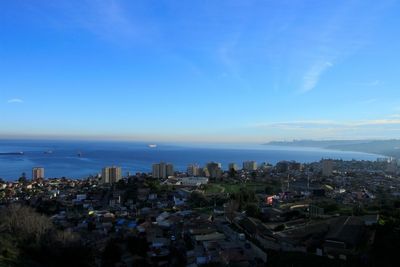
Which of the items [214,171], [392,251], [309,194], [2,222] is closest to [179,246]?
[2,222]

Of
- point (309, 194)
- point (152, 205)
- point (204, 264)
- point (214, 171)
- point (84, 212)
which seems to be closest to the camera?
point (204, 264)

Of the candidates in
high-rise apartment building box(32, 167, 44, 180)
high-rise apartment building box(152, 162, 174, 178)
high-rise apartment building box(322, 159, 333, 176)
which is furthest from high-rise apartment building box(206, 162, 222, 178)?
high-rise apartment building box(32, 167, 44, 180)

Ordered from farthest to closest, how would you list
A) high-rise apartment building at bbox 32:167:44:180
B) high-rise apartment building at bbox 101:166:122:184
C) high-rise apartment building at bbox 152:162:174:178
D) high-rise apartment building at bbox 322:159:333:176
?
high-rise apartment building at bbox 32:167:44:180, high-rise apartment building at bbox 152:162:174:178, high-rise apartment building at bbox 322:159:333:176, high-rise apartment building at bbox 101:166:122:184

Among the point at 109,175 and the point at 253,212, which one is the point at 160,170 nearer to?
the point at 109,175

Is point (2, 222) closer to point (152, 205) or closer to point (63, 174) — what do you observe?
point (152, 205)

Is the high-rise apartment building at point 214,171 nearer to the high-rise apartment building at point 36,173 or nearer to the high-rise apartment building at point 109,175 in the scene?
the high-rise apartment building at point 109,175

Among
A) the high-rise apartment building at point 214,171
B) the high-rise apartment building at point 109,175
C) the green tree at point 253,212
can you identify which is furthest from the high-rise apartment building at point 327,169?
the green tree at point 253,212

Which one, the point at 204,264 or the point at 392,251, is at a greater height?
the point at 392,251

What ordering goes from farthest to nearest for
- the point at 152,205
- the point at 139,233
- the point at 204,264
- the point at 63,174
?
the point at 63,174 → the point at 152,205 → the point at 139,233 → the point at 204,264

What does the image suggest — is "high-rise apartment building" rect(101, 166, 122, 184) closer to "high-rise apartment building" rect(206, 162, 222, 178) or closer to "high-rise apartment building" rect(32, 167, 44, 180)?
"high-rise apartment building" rect(32, 167, 44, 180)

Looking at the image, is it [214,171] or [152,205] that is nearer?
[152,205]

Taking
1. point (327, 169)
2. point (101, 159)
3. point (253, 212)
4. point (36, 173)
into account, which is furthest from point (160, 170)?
point (101, 159)
